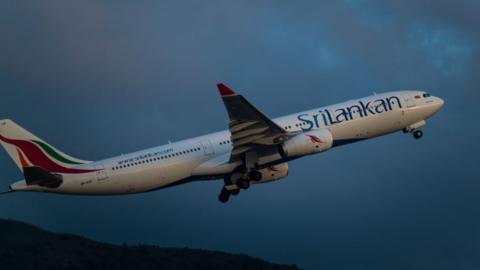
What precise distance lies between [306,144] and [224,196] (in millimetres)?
10318

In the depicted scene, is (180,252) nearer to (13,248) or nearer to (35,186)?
(13,248)

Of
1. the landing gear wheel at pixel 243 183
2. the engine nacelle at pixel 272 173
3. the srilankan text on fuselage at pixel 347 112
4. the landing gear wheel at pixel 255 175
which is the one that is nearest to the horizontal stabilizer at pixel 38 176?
the landing gear wheel at pixel 243 183

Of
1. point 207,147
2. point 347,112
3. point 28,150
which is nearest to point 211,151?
point 207,147

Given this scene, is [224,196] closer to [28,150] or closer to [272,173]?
[272,173]

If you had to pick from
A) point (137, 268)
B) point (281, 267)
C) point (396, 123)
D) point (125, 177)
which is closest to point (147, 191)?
point (125, 177)

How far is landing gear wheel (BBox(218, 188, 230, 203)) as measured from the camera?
102 metres

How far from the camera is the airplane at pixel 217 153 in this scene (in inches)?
3666

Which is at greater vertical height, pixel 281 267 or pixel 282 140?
pixel 282 140

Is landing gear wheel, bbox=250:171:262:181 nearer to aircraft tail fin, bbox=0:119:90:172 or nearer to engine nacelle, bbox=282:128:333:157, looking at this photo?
engine nacelle, bbox=282:128:333:157

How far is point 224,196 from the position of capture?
102125 mm

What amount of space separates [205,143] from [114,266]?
3942 centimetres

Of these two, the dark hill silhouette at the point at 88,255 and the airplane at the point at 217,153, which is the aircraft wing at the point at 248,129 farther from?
the dark hill silhouette at the point at 88,255

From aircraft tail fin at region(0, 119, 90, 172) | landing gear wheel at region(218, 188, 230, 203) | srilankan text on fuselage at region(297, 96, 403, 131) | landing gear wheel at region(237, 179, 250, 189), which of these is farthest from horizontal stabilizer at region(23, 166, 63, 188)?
srilankan text on fuselage at region(297, 96, 403, 131)

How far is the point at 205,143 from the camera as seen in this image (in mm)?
96938
